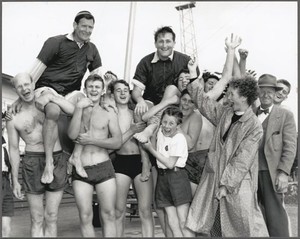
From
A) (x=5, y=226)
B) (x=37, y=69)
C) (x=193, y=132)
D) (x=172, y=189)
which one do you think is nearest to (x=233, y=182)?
(x=172, y=189)

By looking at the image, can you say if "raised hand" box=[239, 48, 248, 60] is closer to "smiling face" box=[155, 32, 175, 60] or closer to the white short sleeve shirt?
"smiling face" box=[155, 32, 175, 60]

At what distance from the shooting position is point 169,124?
14.3 ft

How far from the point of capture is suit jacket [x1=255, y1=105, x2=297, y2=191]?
14.6 ft

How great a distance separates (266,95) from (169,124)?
121 centimetres

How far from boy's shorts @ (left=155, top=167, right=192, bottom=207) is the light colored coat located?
12cm

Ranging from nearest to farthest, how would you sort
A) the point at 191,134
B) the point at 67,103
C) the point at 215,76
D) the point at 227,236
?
the point at 227,236 → the point at 67,103 → the point at 191,134 → the point at 215,76

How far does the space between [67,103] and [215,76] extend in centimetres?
178

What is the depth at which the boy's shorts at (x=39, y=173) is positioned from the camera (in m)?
4.27

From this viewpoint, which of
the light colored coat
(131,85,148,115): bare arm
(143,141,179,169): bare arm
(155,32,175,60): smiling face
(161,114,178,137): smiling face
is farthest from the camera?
(155,32,175,60): smiling face

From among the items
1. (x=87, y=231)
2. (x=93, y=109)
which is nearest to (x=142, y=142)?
(x=93, y=109)

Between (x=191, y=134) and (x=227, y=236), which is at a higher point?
(x=191, y=134)

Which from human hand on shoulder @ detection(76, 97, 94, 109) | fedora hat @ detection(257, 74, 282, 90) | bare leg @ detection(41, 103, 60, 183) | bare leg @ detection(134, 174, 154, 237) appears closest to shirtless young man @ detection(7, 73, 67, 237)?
bare leg @ detection(41, 103, 60, 183)

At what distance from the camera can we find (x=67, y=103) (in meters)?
4.36

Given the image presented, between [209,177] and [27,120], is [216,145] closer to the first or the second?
[209,177]
